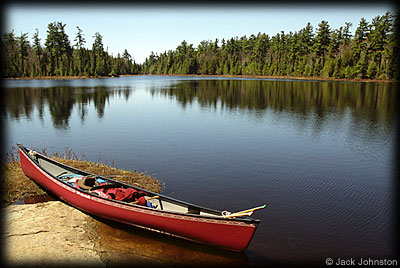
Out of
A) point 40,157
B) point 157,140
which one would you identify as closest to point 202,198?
point 40,157

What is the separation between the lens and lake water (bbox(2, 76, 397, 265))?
1060 cm

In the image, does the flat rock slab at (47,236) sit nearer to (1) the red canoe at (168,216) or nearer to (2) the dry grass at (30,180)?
A: (1) the red canoe at (168,216)

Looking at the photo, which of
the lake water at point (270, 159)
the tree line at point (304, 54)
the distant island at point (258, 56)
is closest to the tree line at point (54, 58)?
the distant island at point (258, 56)

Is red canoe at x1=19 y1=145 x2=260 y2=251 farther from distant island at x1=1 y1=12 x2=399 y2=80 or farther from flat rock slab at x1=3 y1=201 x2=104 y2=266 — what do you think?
distant island at x1=1 y1=12 x2=399 y2=80

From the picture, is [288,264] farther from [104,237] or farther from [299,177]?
[299,177]

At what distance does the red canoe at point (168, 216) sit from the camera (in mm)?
8602

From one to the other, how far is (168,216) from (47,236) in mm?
4205

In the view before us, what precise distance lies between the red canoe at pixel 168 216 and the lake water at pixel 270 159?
141cm

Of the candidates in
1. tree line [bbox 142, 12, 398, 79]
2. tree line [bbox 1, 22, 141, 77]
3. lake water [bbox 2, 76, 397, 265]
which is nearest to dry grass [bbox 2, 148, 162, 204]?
lake water [bbox 2, 76, 397, 265]

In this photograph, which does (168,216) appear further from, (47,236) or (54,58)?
(54,58)

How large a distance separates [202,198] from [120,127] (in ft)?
58.9

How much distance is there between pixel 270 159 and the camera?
18.9 metres

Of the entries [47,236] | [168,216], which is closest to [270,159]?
[168,216]

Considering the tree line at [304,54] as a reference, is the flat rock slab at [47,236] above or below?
below
